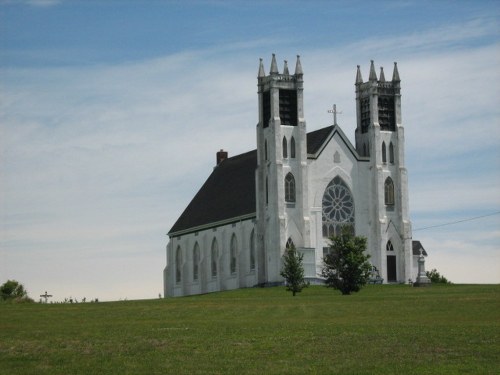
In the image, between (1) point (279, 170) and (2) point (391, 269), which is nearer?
(1) point (279, 170)

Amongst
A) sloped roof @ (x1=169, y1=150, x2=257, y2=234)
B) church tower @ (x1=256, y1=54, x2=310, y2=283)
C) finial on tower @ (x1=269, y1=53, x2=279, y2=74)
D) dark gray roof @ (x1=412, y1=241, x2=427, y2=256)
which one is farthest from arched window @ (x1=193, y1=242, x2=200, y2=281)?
dark gray roof @ (x1=412, y1=241, x2=427, y2=256)

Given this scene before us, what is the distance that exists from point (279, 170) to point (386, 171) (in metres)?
11.5

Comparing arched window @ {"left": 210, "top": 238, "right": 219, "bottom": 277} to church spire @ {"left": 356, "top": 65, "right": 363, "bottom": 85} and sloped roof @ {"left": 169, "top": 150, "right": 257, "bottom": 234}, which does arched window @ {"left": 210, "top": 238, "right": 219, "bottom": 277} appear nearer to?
sloped roof @ {"left": 169, "top": 150, "right": 257, "bottom": 234}

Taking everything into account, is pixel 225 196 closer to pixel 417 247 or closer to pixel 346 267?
pixel 417 247

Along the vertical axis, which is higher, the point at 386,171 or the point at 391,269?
the point at 386,171

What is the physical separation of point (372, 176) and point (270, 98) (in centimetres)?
1179

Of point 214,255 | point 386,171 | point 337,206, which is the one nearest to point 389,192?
point 386,171

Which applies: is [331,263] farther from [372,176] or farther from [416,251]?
[416,251]

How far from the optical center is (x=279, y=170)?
10550cm

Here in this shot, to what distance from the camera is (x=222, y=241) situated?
115125 millimetres

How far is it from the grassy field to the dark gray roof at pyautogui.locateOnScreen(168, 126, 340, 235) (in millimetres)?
57128

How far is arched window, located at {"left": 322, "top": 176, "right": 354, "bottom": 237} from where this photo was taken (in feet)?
357

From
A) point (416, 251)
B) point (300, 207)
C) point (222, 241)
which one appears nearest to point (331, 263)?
point (300, 207)

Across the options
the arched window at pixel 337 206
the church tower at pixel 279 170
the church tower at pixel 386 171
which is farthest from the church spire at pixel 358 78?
the arched window at pixel 337 206
